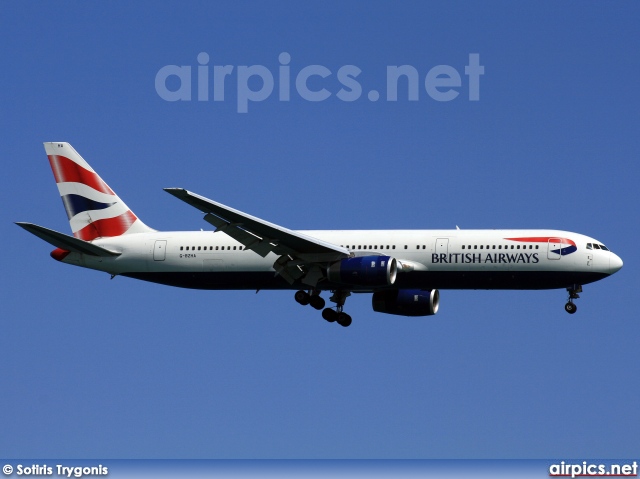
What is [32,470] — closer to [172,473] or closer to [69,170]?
[172,473]

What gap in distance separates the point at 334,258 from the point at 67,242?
13948 millimetres

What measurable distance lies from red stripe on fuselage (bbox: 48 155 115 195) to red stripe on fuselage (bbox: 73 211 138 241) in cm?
195

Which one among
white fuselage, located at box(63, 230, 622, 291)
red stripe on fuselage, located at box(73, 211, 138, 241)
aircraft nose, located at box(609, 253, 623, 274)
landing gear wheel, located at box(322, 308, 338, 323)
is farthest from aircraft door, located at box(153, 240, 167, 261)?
aircraft nose, located at box(609, 253, 623, 274)

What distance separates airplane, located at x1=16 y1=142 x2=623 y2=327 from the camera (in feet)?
202

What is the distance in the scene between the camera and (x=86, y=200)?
7075 centimetres

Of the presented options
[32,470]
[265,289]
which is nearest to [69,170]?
[265,289]

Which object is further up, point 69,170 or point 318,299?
point 69,170

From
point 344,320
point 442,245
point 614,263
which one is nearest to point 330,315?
point 344,320

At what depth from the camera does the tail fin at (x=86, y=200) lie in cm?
6975

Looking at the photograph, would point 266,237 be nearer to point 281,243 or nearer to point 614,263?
point 281,243

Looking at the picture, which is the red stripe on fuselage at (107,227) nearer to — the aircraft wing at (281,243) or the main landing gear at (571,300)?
the aircraft wing at (281,243)

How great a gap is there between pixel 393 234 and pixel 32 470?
21003mm

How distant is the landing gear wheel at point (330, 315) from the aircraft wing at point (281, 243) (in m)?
3.53

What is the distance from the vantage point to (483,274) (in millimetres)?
62125
